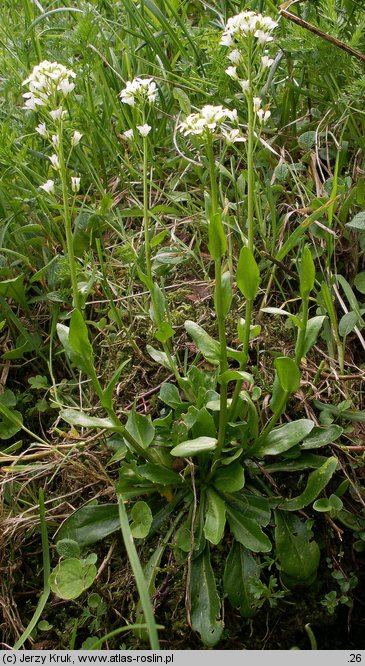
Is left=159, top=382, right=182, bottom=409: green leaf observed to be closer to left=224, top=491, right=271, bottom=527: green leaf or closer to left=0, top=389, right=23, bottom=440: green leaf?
left=224, top=491, right=271, bottom=527: green leaf

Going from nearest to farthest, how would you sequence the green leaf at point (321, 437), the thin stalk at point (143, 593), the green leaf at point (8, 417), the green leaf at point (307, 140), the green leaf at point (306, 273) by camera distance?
the thin stalk at point (143, 593) < the green leaf at point (306, 273) < the green leaf at point (321, 437) < the green leaf at point (8, 417) < the green leaf at point (307, 140)

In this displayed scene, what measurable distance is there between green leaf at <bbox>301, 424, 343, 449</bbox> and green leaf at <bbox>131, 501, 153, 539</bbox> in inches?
15.8

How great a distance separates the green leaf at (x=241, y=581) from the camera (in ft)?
4.81

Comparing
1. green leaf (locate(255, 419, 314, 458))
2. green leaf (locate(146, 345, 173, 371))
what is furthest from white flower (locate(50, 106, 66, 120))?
green leaf (locate(255, 419, 314, 458))

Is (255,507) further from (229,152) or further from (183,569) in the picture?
(229,152)

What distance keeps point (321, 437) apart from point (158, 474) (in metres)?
0.40

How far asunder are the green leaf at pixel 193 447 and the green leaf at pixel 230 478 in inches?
3.9

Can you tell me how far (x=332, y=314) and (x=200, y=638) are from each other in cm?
84

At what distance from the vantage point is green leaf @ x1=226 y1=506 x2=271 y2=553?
147 cm

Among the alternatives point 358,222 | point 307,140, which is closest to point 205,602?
point 358,222

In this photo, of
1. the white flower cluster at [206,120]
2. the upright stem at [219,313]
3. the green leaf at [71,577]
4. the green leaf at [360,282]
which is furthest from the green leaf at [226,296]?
the green leaf at [71,577]

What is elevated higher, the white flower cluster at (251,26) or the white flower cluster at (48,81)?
the white flower cluster at (251,26)

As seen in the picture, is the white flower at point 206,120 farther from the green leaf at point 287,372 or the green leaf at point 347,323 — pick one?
the green leaf at point 347,323
